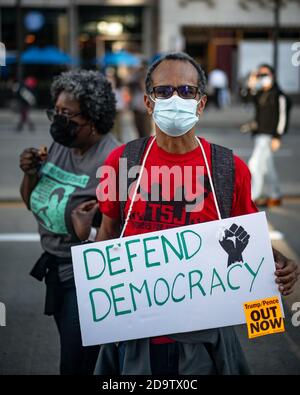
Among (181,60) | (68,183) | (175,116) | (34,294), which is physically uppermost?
(181,60)

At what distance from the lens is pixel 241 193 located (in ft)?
8.31

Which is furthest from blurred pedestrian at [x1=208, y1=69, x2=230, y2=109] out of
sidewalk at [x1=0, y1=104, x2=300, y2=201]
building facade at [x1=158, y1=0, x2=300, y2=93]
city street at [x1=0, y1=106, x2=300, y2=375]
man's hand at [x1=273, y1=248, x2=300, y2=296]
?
man's hand at [x1=273, y1=248, x2=300, y2=296]

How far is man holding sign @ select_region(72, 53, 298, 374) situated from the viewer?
2455mm

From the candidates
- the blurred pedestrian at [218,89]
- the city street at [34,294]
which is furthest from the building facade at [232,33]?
the city street at [34,294]

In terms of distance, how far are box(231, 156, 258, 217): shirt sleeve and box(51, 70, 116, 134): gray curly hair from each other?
96 centimetres

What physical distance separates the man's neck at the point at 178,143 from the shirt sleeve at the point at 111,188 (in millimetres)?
172

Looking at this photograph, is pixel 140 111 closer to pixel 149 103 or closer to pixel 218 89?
pixel 149 103

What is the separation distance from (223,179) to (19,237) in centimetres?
529

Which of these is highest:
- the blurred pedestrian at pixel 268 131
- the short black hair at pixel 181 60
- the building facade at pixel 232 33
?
the building facade at pixel 232 33

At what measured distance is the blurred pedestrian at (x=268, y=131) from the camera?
9.00 m

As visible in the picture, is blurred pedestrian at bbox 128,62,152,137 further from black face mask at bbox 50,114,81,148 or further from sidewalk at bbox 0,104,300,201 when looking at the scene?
black face mask at bbox 50,114,81,148

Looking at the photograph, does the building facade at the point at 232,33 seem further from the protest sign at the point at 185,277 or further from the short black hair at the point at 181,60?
the protest sign at the point at 185,277

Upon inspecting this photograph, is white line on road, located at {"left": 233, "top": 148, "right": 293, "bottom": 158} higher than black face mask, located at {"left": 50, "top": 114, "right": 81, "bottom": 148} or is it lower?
lower

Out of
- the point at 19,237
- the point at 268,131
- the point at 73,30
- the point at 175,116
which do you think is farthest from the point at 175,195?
the point at 73,30
